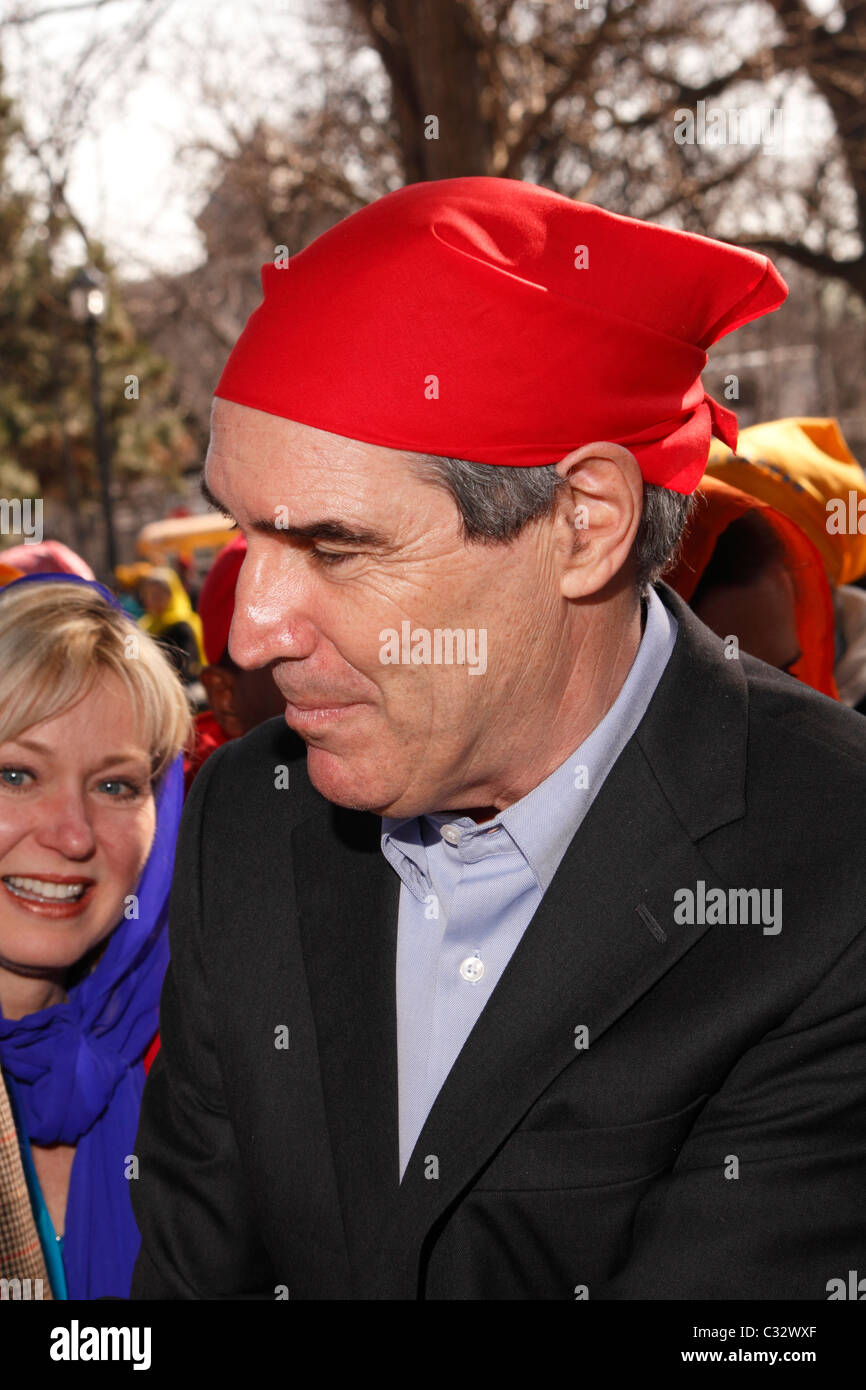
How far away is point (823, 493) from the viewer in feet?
11.5

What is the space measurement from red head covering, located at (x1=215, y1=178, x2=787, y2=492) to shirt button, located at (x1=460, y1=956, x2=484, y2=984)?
0.62 m

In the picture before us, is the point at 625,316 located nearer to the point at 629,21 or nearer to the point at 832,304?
the point at 629,21

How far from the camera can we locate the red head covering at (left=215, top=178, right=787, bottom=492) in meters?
1.59

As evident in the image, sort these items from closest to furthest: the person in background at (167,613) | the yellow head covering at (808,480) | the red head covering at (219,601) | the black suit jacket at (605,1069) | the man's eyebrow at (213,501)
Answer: the black suit jacket at (605,1069), the man's eyebrow at (213,501), the yellow head covering at (808,480), the red head covering at (219,601), the person in background at (167,613)

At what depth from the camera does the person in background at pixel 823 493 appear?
3.41 metres

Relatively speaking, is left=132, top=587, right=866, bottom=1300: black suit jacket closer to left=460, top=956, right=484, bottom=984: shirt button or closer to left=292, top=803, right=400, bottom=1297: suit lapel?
left=292, top=803, right=400, bottom=1297: suit lapel

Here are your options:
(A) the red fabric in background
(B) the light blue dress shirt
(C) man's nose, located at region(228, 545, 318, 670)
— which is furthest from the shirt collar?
(A) the red fabric in background

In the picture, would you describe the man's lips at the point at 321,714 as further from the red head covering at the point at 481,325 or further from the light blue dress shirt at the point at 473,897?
the red head covering at the point at 481,325

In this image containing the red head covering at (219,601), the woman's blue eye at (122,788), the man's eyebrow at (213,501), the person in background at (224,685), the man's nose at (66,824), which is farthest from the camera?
the red head covering at (219,601)

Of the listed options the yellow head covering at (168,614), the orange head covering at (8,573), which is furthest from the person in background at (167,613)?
the orange head covering at (8,573)

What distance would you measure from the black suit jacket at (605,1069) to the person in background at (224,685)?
1.46 meters

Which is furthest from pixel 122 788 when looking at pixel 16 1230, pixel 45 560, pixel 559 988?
pixel 45 560

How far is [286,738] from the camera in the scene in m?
2.03
